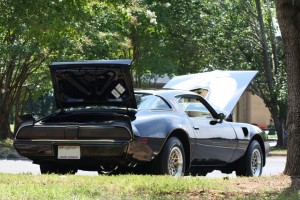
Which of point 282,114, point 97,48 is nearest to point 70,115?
point 97,48

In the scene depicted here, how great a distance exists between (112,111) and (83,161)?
824mm

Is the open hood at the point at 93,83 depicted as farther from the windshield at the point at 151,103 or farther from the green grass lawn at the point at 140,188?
the green grass lawn at the point at 140,188

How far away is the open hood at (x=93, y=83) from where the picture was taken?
1006 centimetres

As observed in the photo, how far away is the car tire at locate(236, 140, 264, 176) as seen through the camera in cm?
1174

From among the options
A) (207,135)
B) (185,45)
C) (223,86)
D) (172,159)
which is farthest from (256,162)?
(185,45)

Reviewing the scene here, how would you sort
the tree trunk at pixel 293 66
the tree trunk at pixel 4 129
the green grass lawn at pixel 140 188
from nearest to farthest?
the green grass lawn at pixel 140 188 < the tree trunk at pixel 293 66 < the tree trunk at pixel 4 129

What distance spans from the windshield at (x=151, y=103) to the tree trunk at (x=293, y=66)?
6.70 ft

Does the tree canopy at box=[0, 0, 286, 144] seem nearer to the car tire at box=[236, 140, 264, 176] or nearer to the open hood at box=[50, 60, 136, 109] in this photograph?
the car tire at box=[236, 140, 264, 176]

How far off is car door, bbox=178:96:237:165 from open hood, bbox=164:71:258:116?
439 mm

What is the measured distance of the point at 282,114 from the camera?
2917 cm

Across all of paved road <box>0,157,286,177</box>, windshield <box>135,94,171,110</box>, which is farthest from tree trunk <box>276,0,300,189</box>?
paved road <box>0,157,286,177</box>

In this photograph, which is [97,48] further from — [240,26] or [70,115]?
[70,115]

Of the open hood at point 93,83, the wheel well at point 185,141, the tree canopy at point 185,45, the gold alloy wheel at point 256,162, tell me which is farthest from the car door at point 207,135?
the tree canopy at point 185,45

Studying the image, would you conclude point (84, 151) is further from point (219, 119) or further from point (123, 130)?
point (219, 119)
